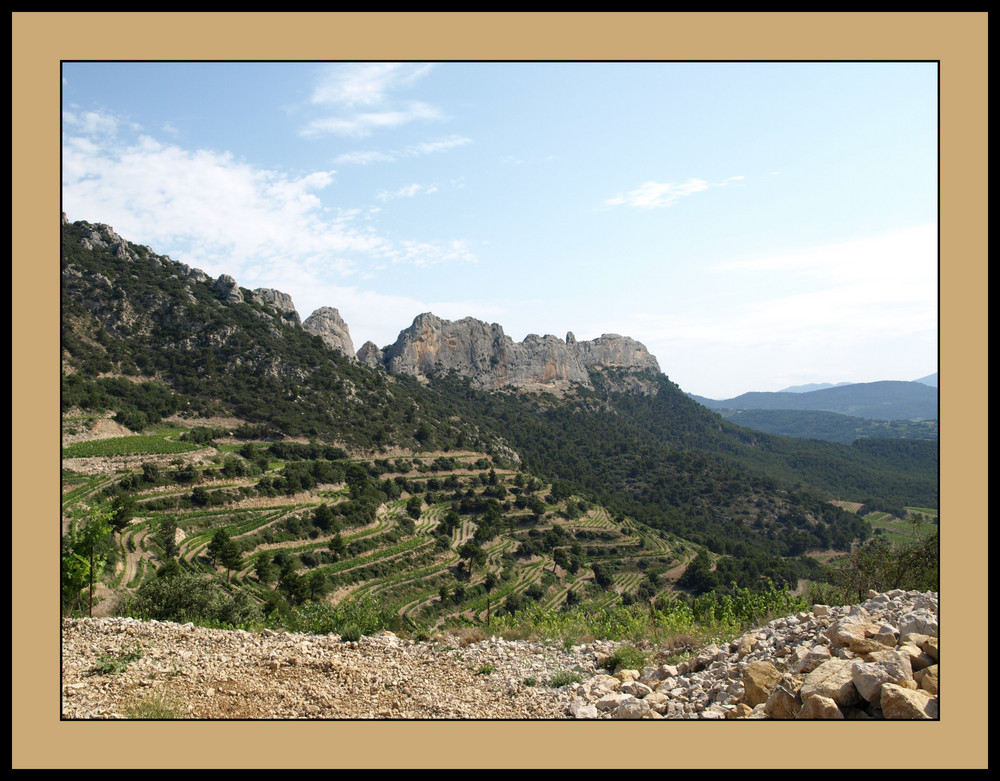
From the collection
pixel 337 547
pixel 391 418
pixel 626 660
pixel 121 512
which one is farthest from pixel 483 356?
pixel 626 660

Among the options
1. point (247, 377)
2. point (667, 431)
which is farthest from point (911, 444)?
point (247, 377)

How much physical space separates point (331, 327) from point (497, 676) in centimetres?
11183

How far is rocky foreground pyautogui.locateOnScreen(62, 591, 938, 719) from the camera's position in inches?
217

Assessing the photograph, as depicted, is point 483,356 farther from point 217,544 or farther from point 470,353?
point 217,544

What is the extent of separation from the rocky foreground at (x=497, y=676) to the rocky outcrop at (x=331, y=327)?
102 metres

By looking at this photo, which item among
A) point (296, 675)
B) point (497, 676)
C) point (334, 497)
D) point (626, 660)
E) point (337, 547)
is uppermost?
point (296, 675)

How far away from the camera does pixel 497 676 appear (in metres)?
8.42

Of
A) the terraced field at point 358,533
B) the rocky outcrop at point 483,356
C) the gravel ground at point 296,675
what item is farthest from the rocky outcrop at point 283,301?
the gravel ground at point 296,675

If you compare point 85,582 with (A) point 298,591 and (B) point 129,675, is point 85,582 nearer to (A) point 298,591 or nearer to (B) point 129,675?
(B) point 129,675

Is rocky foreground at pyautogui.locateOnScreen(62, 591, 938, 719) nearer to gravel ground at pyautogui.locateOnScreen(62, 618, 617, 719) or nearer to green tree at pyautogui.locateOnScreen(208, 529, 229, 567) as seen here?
gravel ground at pyautogui.locateOnScreen(62, 618, 617, 719)

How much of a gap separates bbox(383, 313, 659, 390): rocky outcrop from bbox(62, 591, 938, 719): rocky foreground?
11488 centimetres

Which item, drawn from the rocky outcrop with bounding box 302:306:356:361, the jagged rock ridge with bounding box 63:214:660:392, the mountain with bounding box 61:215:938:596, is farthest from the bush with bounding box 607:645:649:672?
the jagged rock ridge with bounding box 63:214:660:392

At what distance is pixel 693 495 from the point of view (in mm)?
82438

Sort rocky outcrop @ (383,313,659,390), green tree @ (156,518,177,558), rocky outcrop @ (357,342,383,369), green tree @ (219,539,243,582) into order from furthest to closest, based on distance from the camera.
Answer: rocky outcrop @ (383,313,659,390), rocky outcrop @ (357,342,383,369), green tree @ (156,518,177,558), green tree @ (219,539,243,582)
